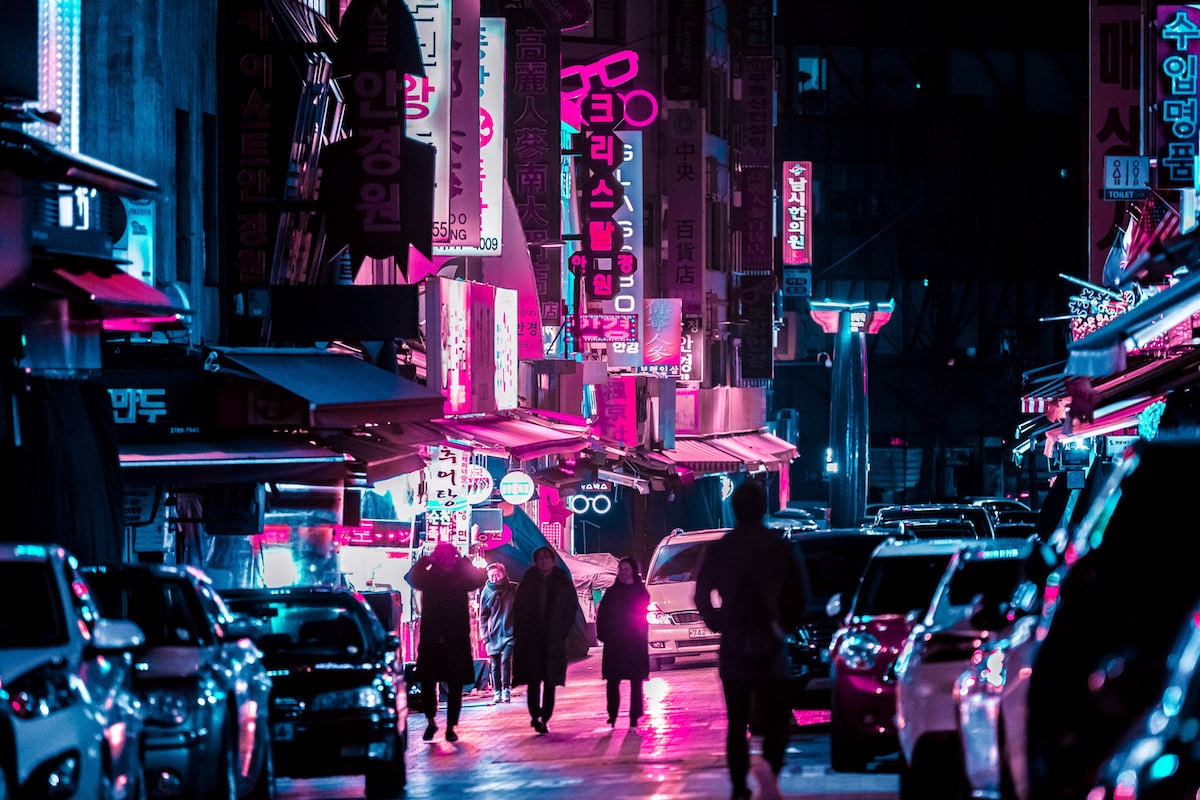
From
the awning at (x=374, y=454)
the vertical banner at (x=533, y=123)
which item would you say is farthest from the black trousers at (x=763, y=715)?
the vertical banner at (x=533, y=123)

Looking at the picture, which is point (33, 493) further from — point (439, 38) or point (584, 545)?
point (584, 545)

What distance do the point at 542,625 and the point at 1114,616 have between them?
15102 millimetres

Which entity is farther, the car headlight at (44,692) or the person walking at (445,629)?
the person walking at (445,629)

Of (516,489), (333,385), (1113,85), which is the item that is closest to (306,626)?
(333,385)

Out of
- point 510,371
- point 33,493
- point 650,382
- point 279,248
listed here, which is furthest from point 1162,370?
point 650,382

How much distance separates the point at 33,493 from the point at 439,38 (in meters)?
12.1

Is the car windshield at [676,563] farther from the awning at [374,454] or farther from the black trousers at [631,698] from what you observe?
the black trousers at [631,698]

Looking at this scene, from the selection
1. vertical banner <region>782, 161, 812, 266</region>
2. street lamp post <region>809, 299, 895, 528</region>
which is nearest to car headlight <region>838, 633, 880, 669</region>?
street lamp post <region>809, 299, 895, 528</region>

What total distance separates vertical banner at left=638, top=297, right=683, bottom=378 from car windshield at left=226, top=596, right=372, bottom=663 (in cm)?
2817

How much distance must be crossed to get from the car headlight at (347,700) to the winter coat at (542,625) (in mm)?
5712

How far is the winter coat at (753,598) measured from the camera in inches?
484

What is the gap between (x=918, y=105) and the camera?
8081 cm

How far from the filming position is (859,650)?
15.6 m

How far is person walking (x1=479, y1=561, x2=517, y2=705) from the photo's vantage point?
27.2 meters
